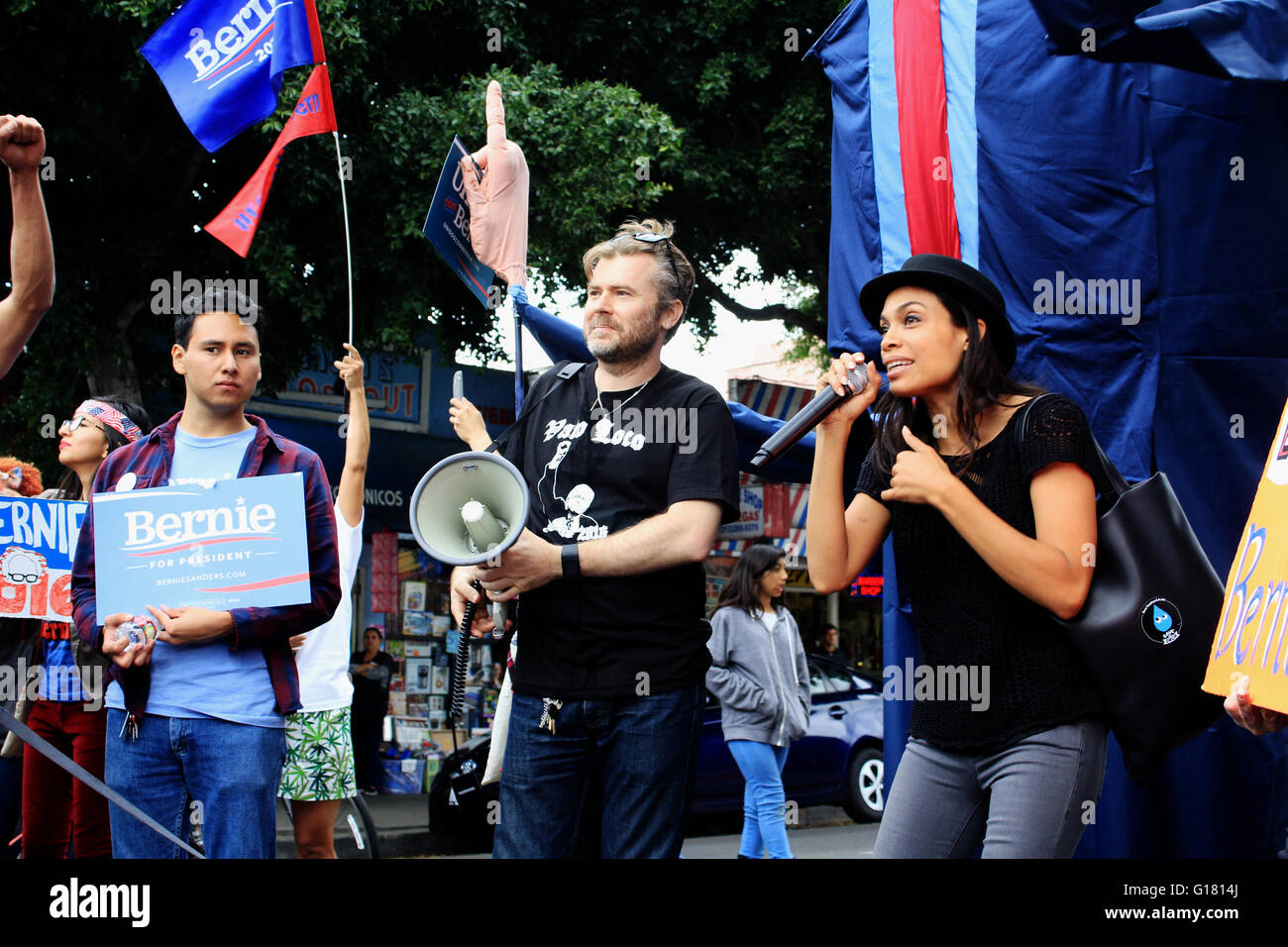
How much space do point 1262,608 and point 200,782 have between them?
2.47 metres

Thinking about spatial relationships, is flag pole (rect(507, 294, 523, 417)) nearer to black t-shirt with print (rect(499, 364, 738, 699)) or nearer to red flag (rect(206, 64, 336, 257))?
black t-shirt with print (rect(499, 364, 738, 699))

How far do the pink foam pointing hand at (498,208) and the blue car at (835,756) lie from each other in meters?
6.83

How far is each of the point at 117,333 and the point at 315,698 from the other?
634cm

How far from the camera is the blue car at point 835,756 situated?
10945 mm

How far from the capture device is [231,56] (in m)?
5.88

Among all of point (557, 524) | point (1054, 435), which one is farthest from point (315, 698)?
point (1054, 435)

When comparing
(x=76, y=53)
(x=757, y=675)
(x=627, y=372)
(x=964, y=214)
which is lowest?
(x=757, y=675)

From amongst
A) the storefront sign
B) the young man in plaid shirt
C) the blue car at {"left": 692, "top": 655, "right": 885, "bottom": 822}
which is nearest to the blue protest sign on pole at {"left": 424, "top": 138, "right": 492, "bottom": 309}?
the young man in plaid shirt

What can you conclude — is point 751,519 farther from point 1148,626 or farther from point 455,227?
point 1148,626

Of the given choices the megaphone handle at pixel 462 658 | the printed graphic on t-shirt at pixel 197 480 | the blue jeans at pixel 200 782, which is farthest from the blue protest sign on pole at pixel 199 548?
the megaphone handle at pixel 462 658

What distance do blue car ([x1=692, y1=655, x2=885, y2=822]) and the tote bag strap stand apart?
7.94m

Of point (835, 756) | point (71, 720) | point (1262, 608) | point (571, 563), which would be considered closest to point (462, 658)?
point (571, 563)

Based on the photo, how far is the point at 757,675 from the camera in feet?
24.4

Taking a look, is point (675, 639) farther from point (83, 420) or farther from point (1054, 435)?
point (83, 420)
